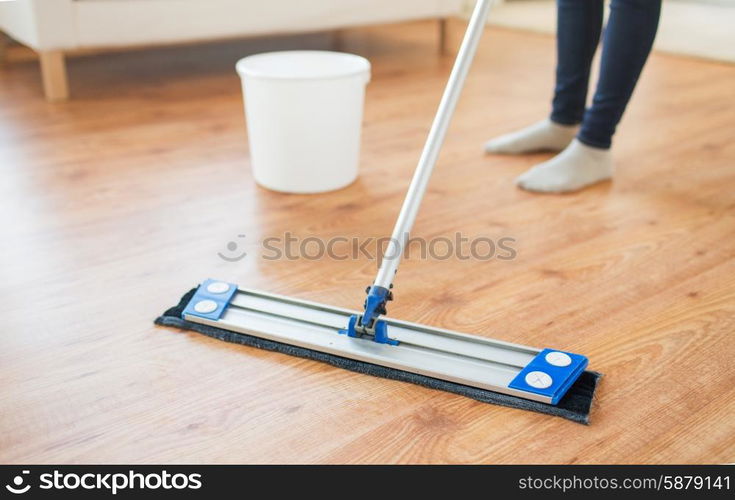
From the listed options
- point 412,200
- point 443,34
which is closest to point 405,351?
point 412,200

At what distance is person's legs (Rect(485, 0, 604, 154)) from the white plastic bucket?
0.42 metres

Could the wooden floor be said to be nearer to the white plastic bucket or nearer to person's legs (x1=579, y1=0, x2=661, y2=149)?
the white plastic bucket

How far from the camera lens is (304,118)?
1.43 meters

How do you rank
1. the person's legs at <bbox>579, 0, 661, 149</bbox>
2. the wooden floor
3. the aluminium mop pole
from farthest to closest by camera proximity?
the person's legs at <bbox>579, 0, 661, 149</bbox>, the aluminium mop pole, the wooden floor

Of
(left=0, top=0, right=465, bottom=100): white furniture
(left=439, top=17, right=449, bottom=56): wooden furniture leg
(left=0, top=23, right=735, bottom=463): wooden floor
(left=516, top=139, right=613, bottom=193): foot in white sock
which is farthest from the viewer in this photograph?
(left=439, top=17, right=449, bottom=56): wooden furniture leg

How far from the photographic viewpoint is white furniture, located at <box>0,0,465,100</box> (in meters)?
2.09

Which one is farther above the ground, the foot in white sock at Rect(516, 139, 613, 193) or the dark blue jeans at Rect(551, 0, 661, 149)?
the dark blue jeans at Rect(551, 0, 661, 149)

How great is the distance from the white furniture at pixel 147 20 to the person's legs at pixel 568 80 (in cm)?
94

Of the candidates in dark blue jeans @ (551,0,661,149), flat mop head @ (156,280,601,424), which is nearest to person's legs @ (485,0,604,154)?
dark blue jeans @ (551,0,661,149)

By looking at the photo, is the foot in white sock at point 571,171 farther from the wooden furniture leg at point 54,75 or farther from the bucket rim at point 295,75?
the wooden furniture leg at point 54,75

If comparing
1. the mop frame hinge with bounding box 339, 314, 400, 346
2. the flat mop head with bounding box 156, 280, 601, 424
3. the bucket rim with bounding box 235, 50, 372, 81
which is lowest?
the flat mop head with bounding box 156, 280, 601, 424

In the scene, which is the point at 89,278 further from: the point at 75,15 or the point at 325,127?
the point at 75,15

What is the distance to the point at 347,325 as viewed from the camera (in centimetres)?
99

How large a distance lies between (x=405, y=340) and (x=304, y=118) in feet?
2.01
